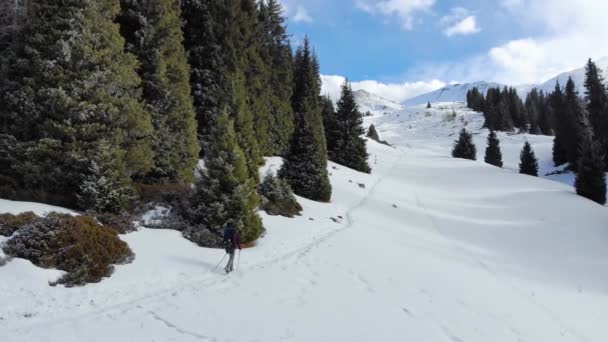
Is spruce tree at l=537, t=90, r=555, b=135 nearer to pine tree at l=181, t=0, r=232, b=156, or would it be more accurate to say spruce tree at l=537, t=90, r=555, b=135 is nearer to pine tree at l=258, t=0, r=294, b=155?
pine tree at l=258, t=0, r=294, b=155

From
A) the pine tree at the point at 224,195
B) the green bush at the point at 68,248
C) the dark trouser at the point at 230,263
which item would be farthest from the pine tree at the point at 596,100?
the green bush at the point at 68,248

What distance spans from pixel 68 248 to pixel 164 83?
33.0ft

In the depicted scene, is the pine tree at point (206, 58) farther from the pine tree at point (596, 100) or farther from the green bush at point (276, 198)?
the pine tree at point (596, 100)

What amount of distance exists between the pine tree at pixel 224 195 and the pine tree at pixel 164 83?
11.1 feet

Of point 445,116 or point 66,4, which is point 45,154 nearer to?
point 66,4

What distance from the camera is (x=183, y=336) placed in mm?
8398

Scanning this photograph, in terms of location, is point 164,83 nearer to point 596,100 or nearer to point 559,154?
point 596,100

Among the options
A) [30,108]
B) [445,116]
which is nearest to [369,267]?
[30,108]

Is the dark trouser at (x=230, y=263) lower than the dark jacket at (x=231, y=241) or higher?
lower

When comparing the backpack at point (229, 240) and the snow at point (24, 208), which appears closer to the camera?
the snow at point (24, 208)

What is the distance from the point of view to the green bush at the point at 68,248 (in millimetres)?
10273

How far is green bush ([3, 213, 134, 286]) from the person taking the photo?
10.3 meters

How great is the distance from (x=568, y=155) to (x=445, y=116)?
312 ft

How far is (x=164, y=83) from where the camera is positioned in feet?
61.2
